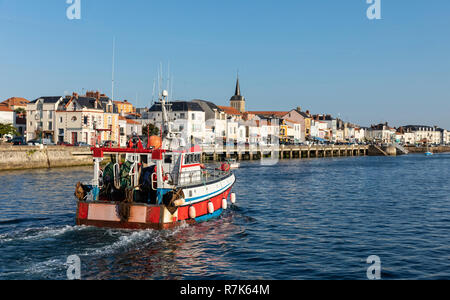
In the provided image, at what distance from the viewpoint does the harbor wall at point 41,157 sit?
54812 millimetres

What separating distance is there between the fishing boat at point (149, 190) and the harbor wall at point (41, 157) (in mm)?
36052

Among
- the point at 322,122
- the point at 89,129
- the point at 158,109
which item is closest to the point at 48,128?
the point at 89,129

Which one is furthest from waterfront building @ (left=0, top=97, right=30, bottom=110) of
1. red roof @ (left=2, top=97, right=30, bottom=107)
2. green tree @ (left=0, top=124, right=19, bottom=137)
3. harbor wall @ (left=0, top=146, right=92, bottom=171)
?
harbor wall @ (left=0, top=146, right=92, bottom=171)

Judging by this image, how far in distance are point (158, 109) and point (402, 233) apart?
8083cm

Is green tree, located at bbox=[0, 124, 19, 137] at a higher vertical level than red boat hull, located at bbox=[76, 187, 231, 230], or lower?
higher

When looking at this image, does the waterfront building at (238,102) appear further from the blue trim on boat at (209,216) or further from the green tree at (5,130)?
the blue trim on boat at (209,216)

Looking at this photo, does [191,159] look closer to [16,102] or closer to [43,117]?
[43,117]

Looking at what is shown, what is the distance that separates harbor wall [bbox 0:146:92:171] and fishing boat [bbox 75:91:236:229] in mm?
36052

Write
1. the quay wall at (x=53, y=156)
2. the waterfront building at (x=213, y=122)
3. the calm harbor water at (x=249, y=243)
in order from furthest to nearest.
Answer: the waterfront building at (x=213, y=122) < the quay wall at (x=53, y=156) < the calm harbor water at (x=249, y=243)

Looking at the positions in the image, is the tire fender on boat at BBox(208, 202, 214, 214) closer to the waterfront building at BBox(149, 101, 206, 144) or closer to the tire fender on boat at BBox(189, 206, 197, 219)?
the tire fender on boat at BBox(189, 206, 197, 219)

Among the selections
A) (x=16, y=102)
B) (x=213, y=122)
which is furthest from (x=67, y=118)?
(x=16, y=102)

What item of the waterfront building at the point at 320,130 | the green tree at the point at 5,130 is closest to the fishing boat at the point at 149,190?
the green tree at the point at 5,130

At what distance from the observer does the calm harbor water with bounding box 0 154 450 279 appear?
16406 mm
